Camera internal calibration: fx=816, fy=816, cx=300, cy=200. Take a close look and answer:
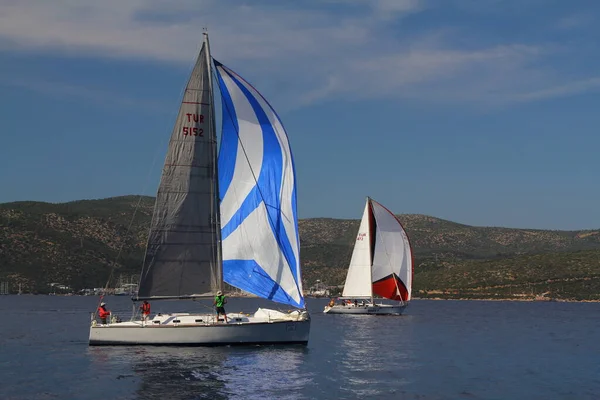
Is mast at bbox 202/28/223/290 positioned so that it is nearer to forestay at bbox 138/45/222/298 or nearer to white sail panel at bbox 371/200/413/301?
forestay at bbox 138/45/222/298

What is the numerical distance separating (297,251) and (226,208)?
14.7 ft

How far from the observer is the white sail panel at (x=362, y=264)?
90.1 metres

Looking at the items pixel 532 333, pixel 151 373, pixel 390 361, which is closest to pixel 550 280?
pixel 532 333

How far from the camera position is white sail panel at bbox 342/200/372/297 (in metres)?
90.1

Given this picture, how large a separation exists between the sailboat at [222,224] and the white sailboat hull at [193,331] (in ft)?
0.17

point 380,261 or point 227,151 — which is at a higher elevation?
point 227,151

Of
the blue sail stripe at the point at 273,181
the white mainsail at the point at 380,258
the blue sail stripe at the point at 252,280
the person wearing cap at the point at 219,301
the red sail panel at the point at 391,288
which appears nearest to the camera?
the person wearing cap at the point at 219,301

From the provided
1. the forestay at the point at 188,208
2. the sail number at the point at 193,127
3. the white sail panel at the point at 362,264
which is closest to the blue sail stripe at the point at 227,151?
the forestay at the point at 188,208

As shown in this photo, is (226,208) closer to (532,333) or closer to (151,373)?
(151,373)

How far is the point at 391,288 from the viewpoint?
91812 millimetres

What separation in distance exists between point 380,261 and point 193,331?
51.2 m

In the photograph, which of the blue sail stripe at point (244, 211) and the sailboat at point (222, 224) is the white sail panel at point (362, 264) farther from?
the blue sail stripe at point (244, 211)

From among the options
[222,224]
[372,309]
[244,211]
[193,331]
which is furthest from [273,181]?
[372,309]

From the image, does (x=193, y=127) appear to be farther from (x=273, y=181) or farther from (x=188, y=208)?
(x=273, y=181)
